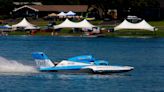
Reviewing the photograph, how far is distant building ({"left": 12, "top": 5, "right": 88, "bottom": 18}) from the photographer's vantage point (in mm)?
183262

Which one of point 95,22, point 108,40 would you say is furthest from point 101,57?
point 95,22

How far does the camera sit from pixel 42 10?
18350 cm

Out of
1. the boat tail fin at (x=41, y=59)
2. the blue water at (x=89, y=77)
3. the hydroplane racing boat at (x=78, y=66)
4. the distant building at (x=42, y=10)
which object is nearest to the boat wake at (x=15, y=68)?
the blue water at (x=89, y=77)

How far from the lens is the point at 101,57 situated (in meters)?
82.8

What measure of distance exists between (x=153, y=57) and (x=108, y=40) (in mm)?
36420

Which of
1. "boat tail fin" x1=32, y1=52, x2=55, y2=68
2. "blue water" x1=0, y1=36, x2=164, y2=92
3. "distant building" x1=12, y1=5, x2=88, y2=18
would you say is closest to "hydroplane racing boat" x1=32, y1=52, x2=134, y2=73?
"boat tail fin" x1=32, y1=52, x2=55, y2=68

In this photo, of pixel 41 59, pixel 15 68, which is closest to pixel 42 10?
pixel 15 68

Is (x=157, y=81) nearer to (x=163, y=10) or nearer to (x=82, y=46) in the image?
(x=82, y=46)

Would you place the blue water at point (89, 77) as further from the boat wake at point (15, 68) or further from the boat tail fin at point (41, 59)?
the boat tail fin at point (41, 59)

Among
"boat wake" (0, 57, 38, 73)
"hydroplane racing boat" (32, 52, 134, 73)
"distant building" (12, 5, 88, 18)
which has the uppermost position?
"hydroplane racing boat" (32, 52, 134, 73)

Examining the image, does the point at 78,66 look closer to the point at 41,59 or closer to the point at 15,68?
the point at 41,59

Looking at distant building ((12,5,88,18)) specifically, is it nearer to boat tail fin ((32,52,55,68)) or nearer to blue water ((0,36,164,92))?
blue water ((0,36,164,92))

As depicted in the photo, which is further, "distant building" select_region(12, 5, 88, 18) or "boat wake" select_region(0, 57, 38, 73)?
"distant building" select_region(12, 5, 88, 18)

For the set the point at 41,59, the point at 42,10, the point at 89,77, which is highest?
the point at 41,59
